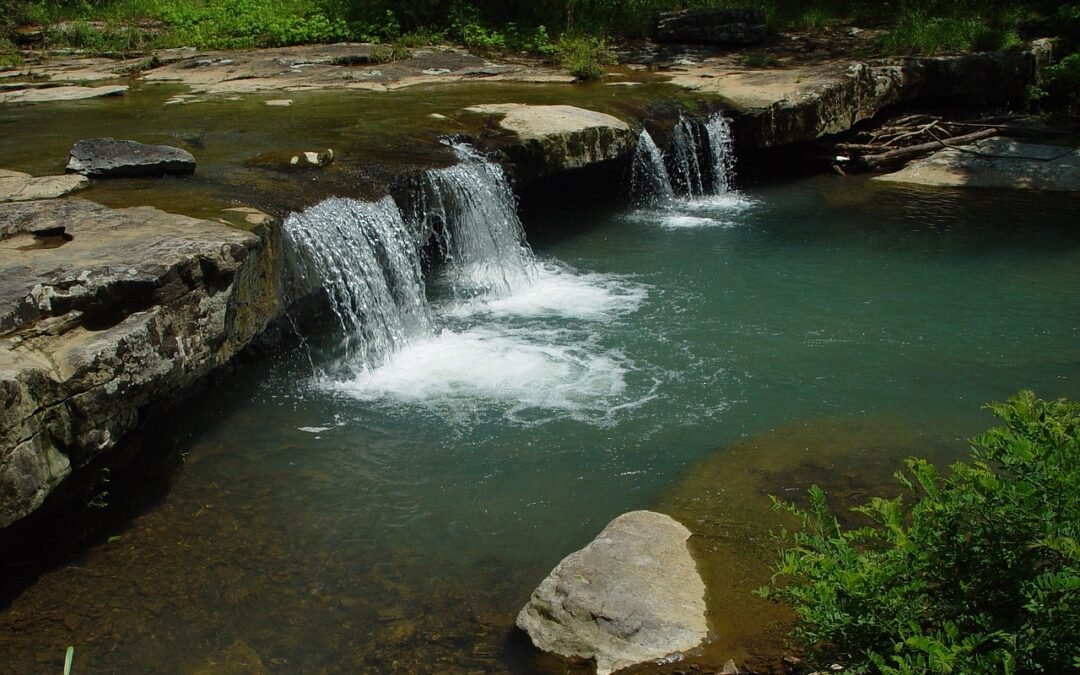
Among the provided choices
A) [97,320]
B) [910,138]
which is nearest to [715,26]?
[910,138]

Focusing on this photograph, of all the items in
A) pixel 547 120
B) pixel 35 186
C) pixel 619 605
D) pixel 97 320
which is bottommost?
pixel 619 605

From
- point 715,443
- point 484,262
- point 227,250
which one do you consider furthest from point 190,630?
point 484,262

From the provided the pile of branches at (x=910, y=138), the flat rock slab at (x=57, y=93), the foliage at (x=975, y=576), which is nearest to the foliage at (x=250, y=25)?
the flat rock slab at (x=57, y=93)

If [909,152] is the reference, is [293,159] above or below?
above

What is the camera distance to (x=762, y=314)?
289 inches

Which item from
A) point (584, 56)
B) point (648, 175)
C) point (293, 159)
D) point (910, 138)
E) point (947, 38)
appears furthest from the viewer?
point (947, 38)

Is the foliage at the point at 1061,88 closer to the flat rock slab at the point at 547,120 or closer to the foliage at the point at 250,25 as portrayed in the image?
the flat rock slab at the point at 547,120

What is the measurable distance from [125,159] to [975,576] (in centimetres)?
600

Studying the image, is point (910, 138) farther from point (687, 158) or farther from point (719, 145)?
point (687, 158)

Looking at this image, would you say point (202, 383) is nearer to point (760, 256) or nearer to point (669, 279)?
point (669, 279)

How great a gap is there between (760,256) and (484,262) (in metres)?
2.62

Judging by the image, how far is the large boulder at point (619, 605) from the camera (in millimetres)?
3643

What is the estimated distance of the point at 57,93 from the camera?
1070 centimetres

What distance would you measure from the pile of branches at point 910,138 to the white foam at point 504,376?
6.73m
